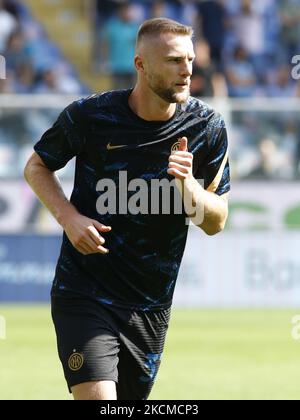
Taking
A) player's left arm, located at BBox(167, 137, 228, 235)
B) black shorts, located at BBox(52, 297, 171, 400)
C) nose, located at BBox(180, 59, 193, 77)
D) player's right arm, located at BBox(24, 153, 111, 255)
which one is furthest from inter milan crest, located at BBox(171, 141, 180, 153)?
black shorts, located at BBox(52, 297, 171, 400)

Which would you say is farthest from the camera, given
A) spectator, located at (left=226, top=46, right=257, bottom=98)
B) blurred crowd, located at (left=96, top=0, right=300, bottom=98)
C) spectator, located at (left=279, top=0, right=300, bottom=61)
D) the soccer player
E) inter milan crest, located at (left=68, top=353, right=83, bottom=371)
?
spectator, located at (left=279, top=0, right=300, bottom=61)

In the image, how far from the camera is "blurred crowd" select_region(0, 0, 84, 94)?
1988cm

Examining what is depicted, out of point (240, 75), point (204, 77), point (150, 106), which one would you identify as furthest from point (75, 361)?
point (240, 75)

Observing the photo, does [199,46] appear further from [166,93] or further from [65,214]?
[65,214]

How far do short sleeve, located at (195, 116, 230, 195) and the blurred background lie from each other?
3328mm

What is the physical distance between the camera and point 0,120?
16859 mm

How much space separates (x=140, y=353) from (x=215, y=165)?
1.14m

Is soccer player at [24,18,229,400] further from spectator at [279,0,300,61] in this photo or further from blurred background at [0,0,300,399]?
spectator at [279,0,300,61]

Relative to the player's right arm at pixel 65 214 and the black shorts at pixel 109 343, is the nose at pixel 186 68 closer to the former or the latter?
the player's right arm at pixel 65 214

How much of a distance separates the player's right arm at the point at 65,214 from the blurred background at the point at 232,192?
11.3 feet

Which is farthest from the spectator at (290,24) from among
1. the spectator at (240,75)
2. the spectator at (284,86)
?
the spectator at (240,75)

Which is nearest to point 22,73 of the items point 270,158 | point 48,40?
point 48,40

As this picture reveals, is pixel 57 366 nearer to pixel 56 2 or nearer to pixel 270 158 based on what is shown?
pixel 270 158

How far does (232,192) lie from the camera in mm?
16531
